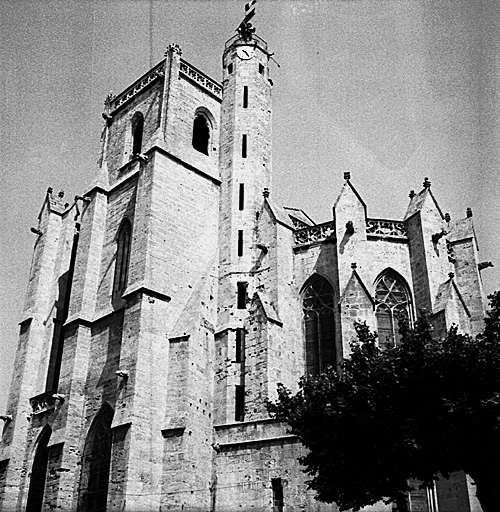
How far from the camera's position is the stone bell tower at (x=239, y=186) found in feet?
74.3

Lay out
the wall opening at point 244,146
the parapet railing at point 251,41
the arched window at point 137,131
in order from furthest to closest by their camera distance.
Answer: the parapet railing at point 251,41, the arched window at point 137,131, the wall opening at point 244,146

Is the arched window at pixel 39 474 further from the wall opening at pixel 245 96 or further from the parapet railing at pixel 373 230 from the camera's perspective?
the wall opening at pixel 245 96

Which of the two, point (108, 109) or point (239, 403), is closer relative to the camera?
point (239, 403)

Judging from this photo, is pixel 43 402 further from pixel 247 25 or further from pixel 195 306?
pixel 247 25

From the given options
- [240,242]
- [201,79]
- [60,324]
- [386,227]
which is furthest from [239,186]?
[60,324]

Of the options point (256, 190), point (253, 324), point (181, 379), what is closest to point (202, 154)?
point (256, 190)

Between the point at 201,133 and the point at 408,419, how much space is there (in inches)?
715

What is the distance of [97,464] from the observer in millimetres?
21484

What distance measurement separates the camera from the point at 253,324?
22.8 m

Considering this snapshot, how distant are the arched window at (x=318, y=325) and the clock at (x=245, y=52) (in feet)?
36.5

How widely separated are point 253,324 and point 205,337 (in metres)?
1.68

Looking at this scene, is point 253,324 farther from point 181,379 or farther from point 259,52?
point 259,52

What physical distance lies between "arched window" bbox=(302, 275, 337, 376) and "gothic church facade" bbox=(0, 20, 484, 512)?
0.17 feet

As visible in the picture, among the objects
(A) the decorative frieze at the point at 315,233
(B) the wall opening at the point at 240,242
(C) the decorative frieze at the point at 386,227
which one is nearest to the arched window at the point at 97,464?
(B) the wall opening at the point at 240,242
